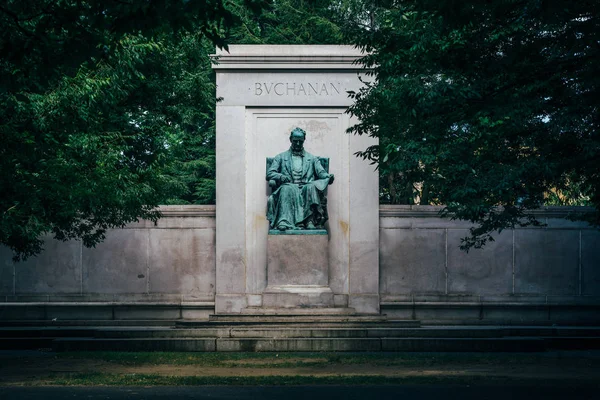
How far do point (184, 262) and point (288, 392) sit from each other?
451 inches

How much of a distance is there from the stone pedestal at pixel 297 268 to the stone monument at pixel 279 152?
911 millimetres

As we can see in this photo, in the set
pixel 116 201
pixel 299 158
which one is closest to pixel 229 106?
pixel 299 158

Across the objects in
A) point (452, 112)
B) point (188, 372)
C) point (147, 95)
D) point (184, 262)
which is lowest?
point (188, 372)

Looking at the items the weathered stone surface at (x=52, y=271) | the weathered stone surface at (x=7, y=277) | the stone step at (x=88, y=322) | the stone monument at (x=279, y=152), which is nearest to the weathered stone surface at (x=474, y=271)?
the stone monument at (x=279, y=152)

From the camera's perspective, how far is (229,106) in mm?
22734

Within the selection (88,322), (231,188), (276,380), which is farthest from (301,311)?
(276,380)

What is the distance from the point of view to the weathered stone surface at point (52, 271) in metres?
23.3

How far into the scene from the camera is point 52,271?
23406 mm

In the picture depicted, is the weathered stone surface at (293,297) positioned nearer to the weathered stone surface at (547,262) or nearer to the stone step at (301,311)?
the stone step at (301,311)

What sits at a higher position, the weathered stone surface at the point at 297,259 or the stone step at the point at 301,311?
the weathered stone surface at the point at 297,259

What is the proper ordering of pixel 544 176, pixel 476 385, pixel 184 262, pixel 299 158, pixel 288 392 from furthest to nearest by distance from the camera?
1. pixel 184 262
2. pixel 299 158
3. pixel 544 176
4. pixel 476 385
5. pixel 288 392

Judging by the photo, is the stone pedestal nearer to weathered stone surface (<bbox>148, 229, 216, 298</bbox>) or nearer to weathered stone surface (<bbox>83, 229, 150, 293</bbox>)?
weathered stone surface (<bbox>148, 229, 216, 298</bbox>)

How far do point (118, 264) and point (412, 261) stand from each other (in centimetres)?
714

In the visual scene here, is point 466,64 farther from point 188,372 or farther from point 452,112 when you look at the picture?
point 188,372
